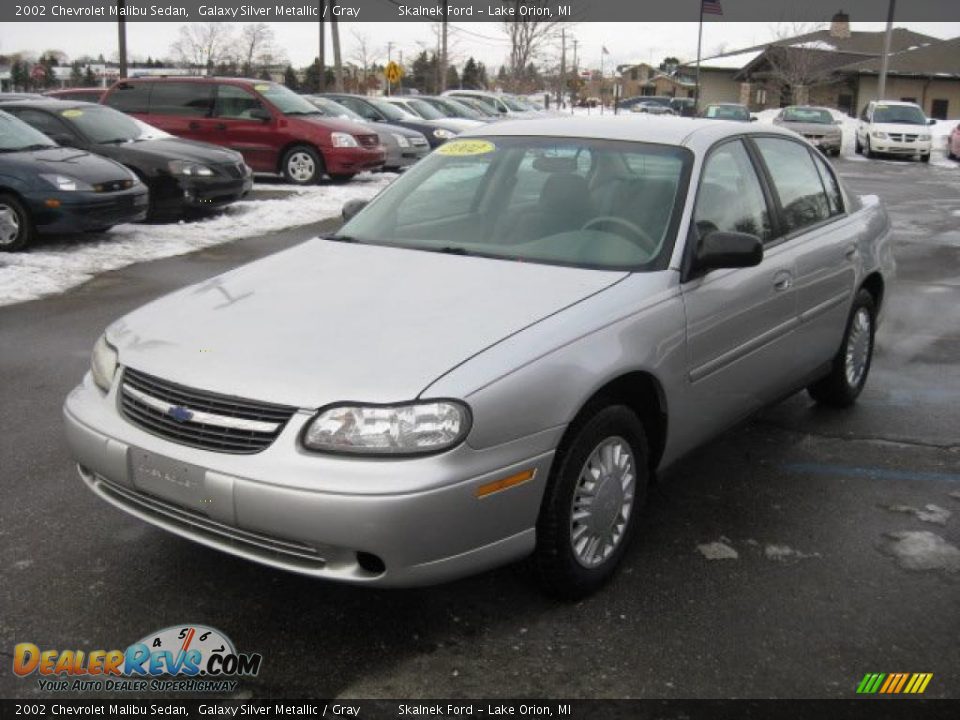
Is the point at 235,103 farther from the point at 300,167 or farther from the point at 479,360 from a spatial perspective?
the point at 479,360

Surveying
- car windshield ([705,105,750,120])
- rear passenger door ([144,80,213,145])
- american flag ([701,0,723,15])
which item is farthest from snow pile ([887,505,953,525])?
american flag ([701,0,723,15])

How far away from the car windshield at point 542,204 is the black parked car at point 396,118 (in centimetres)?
1607

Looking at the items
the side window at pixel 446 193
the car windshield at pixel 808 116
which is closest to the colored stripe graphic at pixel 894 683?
the side window at pixel 446 193

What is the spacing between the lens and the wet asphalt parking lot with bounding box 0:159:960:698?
9.39 feet

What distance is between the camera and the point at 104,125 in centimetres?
1234

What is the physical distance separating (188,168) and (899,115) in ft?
79.4

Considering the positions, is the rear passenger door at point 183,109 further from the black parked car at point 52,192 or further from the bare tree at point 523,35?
the bare tree at point 523,35

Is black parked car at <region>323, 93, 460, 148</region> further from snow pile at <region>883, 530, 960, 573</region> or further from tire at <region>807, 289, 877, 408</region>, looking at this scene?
snow pile at <region>883, 530, 960, 573</region>

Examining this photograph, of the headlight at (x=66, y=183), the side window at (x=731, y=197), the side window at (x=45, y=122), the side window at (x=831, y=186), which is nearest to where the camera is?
the side window at (x=731, y=197)

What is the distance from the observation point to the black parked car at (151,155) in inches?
465

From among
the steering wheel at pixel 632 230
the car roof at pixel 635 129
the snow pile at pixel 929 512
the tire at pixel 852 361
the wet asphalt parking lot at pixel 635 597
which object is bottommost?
the wet asphalt parking lot at pixel 635 597

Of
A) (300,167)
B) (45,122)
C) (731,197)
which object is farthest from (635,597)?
(300,167)

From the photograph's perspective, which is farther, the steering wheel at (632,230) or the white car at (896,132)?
the white car at (896,132)

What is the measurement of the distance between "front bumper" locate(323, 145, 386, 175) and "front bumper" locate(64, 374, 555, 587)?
13198 millimetres
